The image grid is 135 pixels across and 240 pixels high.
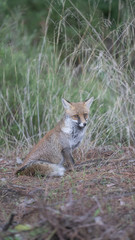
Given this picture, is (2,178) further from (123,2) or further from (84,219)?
(123,2)

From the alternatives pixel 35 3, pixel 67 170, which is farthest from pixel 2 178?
pixel 35 3

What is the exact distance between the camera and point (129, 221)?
10.8 ft

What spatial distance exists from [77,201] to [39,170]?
220cm

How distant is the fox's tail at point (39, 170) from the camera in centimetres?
553

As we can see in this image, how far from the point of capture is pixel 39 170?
558cm

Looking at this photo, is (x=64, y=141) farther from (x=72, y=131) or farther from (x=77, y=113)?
(x=77, y=113)

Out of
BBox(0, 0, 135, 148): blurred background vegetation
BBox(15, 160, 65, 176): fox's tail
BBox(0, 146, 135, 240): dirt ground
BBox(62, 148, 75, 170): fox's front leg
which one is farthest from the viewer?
BBox(0, 0, 135, 148): blurred background vegetation

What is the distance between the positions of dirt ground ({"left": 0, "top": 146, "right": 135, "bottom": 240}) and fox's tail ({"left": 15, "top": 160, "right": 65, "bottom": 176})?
0.42 ft

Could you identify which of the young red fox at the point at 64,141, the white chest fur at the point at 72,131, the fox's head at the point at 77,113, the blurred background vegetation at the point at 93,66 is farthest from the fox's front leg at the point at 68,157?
the blurred background vegetation at the point at 93,66

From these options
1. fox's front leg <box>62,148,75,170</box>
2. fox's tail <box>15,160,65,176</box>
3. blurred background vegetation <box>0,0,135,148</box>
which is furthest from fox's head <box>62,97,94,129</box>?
fox's tail <box>15,160,65,176</box>

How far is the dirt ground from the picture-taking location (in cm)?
296

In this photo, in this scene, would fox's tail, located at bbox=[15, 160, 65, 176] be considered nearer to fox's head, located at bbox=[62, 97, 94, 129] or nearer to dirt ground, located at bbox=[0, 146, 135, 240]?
dirt ground, located at bbox=[0, 146, 135, 240]

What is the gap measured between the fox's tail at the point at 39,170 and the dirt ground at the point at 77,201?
128 millimetres

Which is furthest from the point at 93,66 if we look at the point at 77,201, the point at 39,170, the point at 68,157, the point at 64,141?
the point at 77,201
